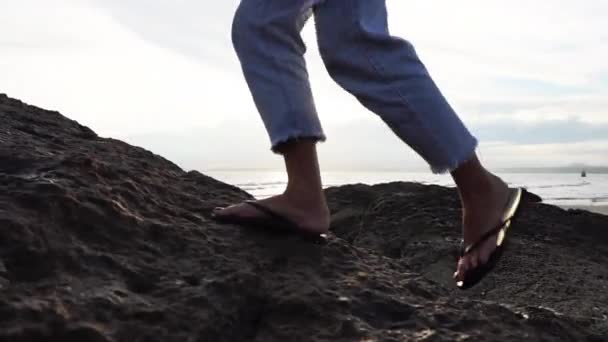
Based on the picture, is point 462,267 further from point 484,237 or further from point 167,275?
point 167,275

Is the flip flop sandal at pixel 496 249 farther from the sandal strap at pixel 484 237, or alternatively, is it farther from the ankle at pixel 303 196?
the ankle at pixel 303 196

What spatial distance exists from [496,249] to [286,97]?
0.79 m

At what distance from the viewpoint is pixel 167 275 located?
5.33ft

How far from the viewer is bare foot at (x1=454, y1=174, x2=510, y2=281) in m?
2.11

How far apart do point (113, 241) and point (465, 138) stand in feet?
3.44

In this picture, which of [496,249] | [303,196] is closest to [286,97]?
A: [303,196]

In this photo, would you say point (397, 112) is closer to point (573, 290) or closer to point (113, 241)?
point (113, 241)

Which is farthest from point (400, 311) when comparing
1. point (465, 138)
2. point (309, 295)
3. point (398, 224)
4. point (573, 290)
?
point (398, 224)

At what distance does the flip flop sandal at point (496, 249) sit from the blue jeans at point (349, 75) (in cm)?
25

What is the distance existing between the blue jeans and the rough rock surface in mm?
365

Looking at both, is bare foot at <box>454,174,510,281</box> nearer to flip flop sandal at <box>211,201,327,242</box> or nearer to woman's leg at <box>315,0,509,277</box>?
woman's leg at <box>315,0,509,277</box>

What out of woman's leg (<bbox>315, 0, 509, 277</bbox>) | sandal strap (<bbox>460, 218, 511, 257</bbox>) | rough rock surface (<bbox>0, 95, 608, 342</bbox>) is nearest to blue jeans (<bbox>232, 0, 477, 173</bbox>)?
woman's leg (<bbox>315, 0, 509, 277</bbox>)

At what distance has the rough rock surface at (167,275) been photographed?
4.72 feet

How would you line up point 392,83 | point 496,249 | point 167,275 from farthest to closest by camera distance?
point 496,249, point 392,83, point 167,275
